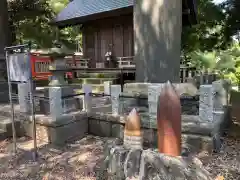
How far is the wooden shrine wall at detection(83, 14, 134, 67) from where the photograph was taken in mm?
10922

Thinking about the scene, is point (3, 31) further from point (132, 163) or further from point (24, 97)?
point (132, 163)

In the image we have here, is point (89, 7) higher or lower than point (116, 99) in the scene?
higher

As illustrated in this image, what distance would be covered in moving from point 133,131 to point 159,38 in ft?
9.10

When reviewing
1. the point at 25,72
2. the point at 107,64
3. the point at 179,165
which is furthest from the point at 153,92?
the point at 107,64

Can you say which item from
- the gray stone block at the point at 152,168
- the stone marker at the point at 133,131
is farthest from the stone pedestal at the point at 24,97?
the gray stone block at the point at 152,168

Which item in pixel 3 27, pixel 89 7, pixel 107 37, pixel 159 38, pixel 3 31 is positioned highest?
pixel 89 7

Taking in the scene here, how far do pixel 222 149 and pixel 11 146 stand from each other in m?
4.01

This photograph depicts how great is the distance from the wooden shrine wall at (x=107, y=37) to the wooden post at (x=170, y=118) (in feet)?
28.7

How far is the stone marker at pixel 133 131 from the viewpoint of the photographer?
2.62 metres

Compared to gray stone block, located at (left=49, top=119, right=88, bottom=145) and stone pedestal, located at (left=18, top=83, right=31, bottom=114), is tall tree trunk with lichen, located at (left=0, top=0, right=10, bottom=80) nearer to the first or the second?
stone pedestal, located at (left=18, top=83, right=31, bottom=114)

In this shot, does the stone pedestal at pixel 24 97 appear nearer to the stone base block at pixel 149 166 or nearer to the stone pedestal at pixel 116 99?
the stone pedestal at pixel 116 99

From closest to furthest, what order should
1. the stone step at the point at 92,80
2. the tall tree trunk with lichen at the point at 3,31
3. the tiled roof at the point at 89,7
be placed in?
the tall tree trunk with lichen at the point at 3,31 < the stone step at the point at 92,80 < the tiled roof at the point at 89,7

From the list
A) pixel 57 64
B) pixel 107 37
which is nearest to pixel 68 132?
pixel 57 64

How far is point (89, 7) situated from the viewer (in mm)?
11047
